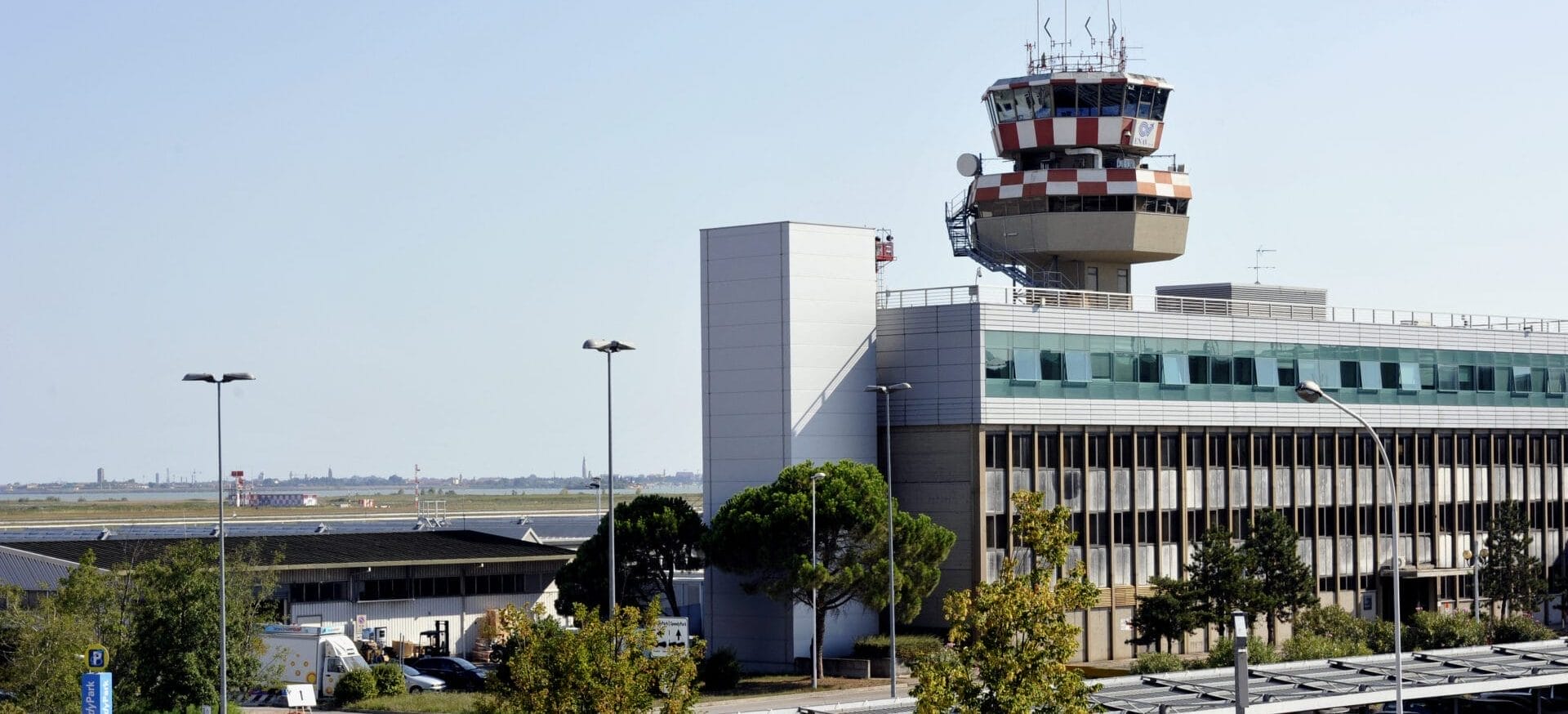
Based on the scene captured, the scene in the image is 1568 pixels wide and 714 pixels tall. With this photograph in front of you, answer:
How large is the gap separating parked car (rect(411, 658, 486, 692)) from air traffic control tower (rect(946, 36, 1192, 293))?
32803mm

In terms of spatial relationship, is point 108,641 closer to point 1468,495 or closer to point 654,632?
point 654,632

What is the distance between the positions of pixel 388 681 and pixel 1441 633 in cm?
4078

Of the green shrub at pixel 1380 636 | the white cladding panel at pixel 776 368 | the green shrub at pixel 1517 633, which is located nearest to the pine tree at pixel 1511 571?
the green shrub at pixel 1517 633

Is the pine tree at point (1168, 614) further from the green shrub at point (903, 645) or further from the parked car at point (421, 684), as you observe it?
the parked car at point (421, 684)

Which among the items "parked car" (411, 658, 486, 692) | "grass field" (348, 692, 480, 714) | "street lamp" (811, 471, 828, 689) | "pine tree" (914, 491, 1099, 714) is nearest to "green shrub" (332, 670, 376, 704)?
"grass field" (348, 692, 480, 714)

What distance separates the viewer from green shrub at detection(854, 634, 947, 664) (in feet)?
233

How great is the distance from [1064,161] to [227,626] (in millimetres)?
46532

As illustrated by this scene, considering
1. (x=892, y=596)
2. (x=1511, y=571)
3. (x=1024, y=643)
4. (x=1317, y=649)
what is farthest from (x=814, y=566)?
(x=1511, y=571)

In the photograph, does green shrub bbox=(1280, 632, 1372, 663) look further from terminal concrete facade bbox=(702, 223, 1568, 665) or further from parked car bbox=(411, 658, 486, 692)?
parked car bbox=(411, 658, 486, 692)

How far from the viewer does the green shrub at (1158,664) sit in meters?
64.3

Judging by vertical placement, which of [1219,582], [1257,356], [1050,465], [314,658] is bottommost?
[314,658]

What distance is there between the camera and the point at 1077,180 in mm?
86438

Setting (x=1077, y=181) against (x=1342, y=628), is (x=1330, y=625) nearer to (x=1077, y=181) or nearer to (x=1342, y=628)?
(x=1342, y=628)

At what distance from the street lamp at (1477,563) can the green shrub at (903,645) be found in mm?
28409
